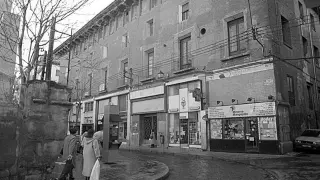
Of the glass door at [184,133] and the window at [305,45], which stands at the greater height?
the window at [305,45]

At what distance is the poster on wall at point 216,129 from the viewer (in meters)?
17.6

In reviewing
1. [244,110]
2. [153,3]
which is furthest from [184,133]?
[153,3]

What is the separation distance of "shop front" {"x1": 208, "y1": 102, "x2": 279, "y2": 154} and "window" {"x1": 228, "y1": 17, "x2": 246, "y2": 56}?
159 inches

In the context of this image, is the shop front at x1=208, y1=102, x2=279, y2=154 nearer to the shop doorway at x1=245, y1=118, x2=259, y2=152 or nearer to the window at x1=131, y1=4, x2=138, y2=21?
the shop doorway at x1=245, y1=118, x2=259, y2=152

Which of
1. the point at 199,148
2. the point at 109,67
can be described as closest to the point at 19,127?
the point at 199,148

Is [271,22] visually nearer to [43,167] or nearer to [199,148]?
[199,148]

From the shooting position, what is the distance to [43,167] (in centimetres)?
804

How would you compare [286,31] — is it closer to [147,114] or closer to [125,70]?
[147,114]

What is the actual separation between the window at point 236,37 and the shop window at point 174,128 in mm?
6893

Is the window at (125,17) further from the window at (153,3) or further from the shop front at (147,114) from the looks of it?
the shop front at (147,114)

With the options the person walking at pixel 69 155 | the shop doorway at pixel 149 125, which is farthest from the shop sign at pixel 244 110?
the person walking at pixel 69 155

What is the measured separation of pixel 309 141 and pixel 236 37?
8.09m

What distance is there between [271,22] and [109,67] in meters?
19.7

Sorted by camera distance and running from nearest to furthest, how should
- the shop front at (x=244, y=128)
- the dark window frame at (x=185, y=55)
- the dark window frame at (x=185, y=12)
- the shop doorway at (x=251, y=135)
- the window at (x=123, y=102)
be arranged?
the shop front at (x=244, y=128) → the shop doorway at (x=251, y=135) → the dark window frame at (x=185, y=55) → the dark window frame at (x=185, y=12) → the window at (x=123, y=102)
